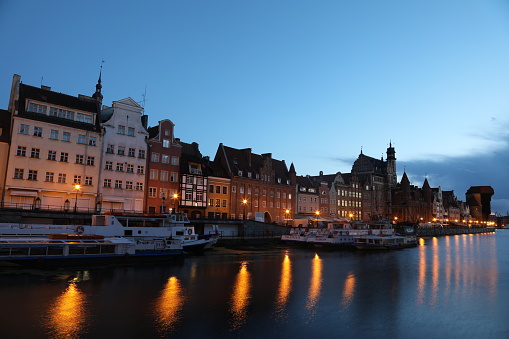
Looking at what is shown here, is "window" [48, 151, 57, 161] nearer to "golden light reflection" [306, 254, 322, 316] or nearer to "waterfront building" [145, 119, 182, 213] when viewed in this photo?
"waterfront building" [145, 119, 182, 213]

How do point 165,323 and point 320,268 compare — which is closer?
point 165,323

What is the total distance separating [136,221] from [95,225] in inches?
181

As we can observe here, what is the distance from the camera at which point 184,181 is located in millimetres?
68000

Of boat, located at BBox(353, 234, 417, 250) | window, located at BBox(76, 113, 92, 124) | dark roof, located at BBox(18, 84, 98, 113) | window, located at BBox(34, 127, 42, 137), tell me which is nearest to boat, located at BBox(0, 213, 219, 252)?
window, located at BBox(34, 127, 42, 137)

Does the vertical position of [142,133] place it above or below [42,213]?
above

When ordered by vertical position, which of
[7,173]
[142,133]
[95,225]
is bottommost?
[95,225]

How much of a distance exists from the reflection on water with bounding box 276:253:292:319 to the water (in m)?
0.09

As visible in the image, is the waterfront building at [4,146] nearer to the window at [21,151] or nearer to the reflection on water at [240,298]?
the window at [21,151]

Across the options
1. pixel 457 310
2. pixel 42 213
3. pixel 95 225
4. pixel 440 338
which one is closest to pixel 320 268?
pixel 457 310

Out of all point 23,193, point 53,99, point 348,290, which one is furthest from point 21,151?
point 348,290

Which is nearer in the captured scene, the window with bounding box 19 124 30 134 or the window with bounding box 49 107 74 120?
the window with bounding box 19 124 30 134

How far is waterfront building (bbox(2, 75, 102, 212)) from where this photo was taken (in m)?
50.7

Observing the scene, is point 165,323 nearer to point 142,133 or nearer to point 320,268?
point 320,268

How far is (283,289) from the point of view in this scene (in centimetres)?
2772
